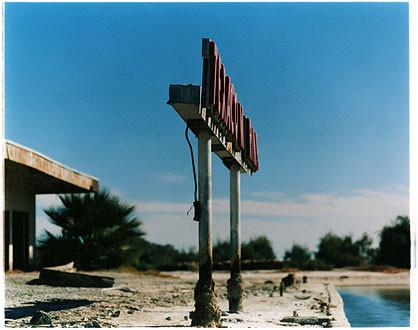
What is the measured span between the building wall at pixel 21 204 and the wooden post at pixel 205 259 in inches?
452

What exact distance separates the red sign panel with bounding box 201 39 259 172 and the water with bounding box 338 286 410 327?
135 inches

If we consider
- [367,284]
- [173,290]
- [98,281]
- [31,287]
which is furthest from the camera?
[367,284]

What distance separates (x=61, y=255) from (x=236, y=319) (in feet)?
44.8

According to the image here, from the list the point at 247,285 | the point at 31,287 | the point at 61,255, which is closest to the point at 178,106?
the point at 31,287

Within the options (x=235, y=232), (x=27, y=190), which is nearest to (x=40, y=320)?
(x=235, y=232)

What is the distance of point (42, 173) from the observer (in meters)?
17.1

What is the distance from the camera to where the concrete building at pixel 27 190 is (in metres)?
16.7

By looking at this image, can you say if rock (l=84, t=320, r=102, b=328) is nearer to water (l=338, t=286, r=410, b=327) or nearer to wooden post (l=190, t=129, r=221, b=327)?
wooden post (l=190, t=129, r=221, b=327)

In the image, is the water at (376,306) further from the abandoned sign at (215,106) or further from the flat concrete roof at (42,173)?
the flat concrete roof at (42,173)

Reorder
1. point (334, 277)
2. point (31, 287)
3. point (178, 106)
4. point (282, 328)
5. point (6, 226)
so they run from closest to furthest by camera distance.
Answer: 1. point (178, 106)
2. point (282, 328)
3. point (31, 287)
4. point (6, 226)
5. point (334, 277)

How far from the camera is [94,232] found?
76.3ft

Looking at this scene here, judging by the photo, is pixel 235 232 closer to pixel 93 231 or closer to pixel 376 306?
pixel 376 306

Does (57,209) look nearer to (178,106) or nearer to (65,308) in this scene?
(65,308)

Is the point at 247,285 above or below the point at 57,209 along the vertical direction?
below
